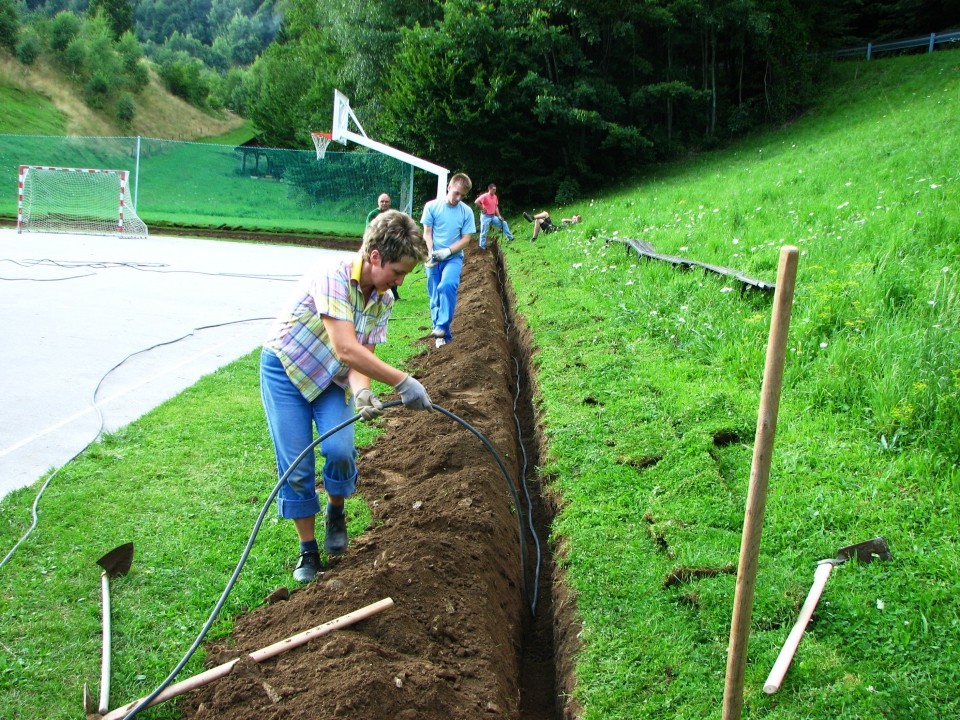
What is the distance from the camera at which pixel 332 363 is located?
3707 mm

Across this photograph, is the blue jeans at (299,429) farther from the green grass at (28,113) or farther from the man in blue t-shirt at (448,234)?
the green grass at (28,113)

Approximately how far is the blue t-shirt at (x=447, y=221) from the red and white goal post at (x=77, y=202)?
15.8 metres

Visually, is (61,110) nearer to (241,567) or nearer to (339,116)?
(339,116)

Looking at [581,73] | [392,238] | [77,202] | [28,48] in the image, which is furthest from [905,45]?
[28,48]

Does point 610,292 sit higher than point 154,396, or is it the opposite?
point 610,292

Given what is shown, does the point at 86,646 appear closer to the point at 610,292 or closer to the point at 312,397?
the point at 312,397

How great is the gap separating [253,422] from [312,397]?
9.16ft

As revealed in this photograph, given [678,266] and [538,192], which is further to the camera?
[538,192]

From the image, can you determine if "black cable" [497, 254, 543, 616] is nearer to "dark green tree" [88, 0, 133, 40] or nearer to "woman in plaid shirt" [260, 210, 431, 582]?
"woman in plaid shirt" [260, 210, 431, 582]

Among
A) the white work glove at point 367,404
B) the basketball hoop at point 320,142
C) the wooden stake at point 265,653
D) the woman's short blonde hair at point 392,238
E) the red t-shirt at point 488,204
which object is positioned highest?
the basketball hoop at point 320,142

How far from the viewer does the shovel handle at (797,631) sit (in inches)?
114

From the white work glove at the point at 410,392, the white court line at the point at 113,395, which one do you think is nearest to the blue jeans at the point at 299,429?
the white work glove at the point at 410,392

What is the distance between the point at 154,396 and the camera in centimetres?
704

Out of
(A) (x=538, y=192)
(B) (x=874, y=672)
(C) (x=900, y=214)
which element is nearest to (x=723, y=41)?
(A) (x=538, y=192)
